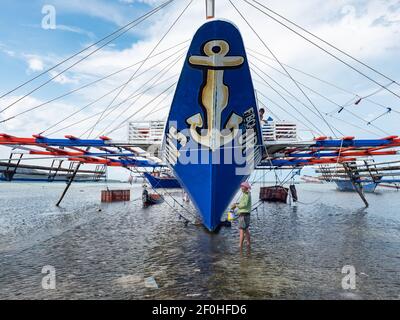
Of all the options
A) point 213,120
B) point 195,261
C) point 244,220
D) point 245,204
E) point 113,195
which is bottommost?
point 195,261

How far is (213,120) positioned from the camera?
8.70 metres

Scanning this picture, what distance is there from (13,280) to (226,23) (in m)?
8.59

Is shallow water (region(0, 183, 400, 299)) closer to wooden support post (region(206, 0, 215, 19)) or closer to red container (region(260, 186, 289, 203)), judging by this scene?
wooden support post (region(206, 0, 215, 19))

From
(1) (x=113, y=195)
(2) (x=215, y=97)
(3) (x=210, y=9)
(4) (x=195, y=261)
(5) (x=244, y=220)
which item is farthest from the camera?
(1) (x=113, y=195)

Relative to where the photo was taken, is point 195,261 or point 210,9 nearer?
point 210,9

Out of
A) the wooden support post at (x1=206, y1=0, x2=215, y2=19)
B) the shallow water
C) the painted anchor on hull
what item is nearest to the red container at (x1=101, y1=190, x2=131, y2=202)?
the shallow water

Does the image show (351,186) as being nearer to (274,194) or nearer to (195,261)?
(274,194)

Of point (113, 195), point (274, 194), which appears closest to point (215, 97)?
point (274, 194)

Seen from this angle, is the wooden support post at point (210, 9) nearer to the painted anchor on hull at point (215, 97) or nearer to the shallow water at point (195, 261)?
the painted anchor on hull at point (215, 97)

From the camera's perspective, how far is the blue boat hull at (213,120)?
25.6 ft

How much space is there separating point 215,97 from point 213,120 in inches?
29.6

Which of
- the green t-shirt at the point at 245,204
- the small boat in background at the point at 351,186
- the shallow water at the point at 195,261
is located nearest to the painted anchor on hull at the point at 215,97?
the green t-shirt at the point at 245,204
